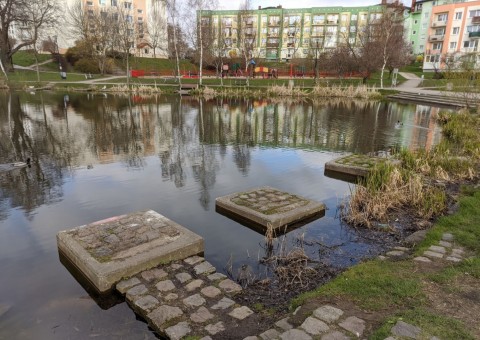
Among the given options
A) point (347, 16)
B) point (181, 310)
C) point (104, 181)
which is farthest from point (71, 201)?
point (347, 16)

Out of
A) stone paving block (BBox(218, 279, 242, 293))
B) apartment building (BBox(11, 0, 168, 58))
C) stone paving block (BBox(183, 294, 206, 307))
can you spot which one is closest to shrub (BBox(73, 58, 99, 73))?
apartment building (BBox(11, 0, 168, 58))

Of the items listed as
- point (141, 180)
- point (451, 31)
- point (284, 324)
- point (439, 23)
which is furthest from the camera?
point (439, 23)

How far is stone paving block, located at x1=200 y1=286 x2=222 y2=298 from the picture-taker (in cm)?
438

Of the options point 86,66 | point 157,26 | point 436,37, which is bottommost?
point 86,66

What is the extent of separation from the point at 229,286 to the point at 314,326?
1.38 meters

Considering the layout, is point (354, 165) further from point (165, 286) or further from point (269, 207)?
point (165, 286)

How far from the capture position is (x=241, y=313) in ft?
13.3

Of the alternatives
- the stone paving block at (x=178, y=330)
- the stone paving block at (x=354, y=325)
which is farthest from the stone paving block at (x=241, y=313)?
the stone paving block at (x=354, y=325)

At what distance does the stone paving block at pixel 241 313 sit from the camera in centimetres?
400

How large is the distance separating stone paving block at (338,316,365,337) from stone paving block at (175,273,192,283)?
2.09 metres

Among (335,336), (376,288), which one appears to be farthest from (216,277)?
(376,288)

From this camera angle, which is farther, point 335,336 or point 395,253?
point 395,253

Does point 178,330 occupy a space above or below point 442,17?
below

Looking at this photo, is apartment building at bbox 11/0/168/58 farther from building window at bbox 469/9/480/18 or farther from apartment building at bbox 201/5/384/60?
building window at bbox 469/9/480/18
